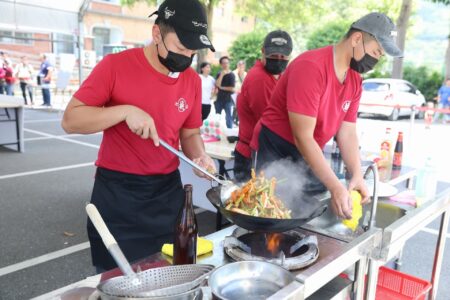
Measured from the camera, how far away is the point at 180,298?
100 centimetres

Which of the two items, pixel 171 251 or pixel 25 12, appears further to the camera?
pixel 25 12

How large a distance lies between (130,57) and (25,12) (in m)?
9.76

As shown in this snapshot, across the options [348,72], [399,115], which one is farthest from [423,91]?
[348,72]

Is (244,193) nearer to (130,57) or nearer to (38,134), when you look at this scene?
(130,57)

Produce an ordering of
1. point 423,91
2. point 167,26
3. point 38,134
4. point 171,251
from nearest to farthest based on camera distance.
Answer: point 171,251 → point 167,26 → point 38,134 → point 423,91

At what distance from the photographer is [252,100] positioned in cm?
343

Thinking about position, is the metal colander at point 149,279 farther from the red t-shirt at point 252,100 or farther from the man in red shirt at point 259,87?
the red t-shirt at point 252,100

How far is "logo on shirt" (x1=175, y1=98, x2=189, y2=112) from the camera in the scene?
1.93 metres

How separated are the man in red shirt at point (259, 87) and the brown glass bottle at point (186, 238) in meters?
1.84

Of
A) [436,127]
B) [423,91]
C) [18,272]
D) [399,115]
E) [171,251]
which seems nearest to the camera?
[171,251]

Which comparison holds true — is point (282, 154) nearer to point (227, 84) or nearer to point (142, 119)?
point (142, 119)

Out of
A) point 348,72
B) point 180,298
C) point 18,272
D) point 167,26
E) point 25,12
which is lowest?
point 18,272

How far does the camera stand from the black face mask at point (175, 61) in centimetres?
178

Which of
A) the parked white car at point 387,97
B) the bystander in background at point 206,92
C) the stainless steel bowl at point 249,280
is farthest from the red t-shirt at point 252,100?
the parked white car at point 387,97
